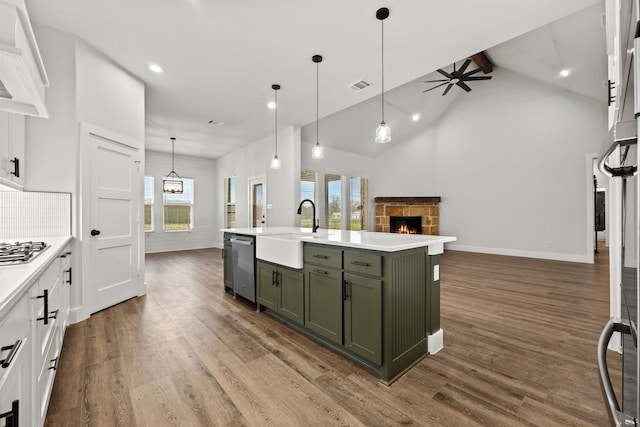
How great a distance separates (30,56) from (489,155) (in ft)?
26.8

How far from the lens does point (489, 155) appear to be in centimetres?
714

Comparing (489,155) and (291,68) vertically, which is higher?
(291,68)

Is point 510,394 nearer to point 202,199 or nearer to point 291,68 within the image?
point 291,68

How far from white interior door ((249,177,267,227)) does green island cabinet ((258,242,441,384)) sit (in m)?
4.72

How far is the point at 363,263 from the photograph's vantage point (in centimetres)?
200

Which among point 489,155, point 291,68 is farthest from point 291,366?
point 489,155

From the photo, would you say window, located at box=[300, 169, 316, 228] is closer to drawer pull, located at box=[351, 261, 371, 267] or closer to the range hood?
drawer pull, located at box=[351, 261, 371, 267]

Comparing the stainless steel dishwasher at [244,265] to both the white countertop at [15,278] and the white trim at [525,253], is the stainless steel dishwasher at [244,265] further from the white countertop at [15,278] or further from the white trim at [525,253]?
the white trim at [525,253]

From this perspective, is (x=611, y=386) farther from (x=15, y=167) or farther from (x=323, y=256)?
(x=15, y=167)

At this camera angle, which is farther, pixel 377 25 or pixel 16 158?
Result: pixel 377 25

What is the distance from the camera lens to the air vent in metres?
4.19

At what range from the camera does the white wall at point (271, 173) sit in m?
6.02

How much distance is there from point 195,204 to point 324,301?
24.4ft

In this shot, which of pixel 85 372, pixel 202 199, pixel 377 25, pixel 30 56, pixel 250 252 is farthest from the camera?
pixel 202 199
